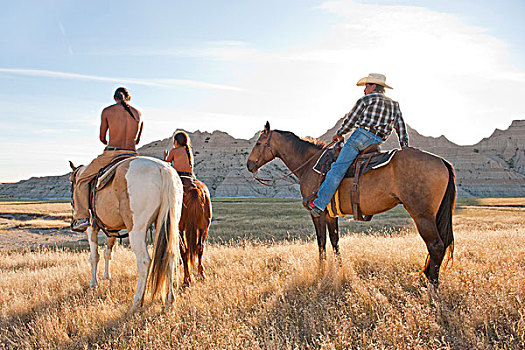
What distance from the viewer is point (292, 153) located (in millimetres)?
7062

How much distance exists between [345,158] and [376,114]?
0.89 m

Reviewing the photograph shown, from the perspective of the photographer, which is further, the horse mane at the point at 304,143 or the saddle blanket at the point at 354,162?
the horse mane at the point at 304,143

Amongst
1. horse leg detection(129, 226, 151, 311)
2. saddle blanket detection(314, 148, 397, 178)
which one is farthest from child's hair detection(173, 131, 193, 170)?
saddle blanket detection(314, 148, 397, 178)

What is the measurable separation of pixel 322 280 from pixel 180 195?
8.68 feet

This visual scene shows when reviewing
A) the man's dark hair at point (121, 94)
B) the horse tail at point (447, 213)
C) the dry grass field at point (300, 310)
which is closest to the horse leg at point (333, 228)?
the dry grass field at point (300, 310)

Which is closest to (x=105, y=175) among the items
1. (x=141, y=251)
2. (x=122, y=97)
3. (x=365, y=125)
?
(x=141, y=251)

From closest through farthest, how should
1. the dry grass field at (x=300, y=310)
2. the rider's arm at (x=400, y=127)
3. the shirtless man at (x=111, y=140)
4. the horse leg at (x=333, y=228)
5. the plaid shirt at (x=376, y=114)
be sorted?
the dry grass field at (x=300, y=310), the plaid shirt at (x=376, y=114), the rider's arm at (x=400, y=127), the shirtless man at (x=111, y=140), the horse leg at (x=333, y=228)

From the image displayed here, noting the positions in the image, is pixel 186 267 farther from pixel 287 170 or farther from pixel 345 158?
pixel 287 170

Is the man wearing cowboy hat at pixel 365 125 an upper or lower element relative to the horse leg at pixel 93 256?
upper

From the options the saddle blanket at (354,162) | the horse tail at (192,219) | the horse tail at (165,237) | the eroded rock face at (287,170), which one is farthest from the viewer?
the eroded rock face at (287,170)

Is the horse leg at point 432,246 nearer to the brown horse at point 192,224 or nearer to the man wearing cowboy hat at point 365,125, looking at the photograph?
the man wearing cowboy hat at point 365,125

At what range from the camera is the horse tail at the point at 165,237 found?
16.1 feet

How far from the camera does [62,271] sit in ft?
24.4

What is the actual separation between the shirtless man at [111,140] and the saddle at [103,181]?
11cm
